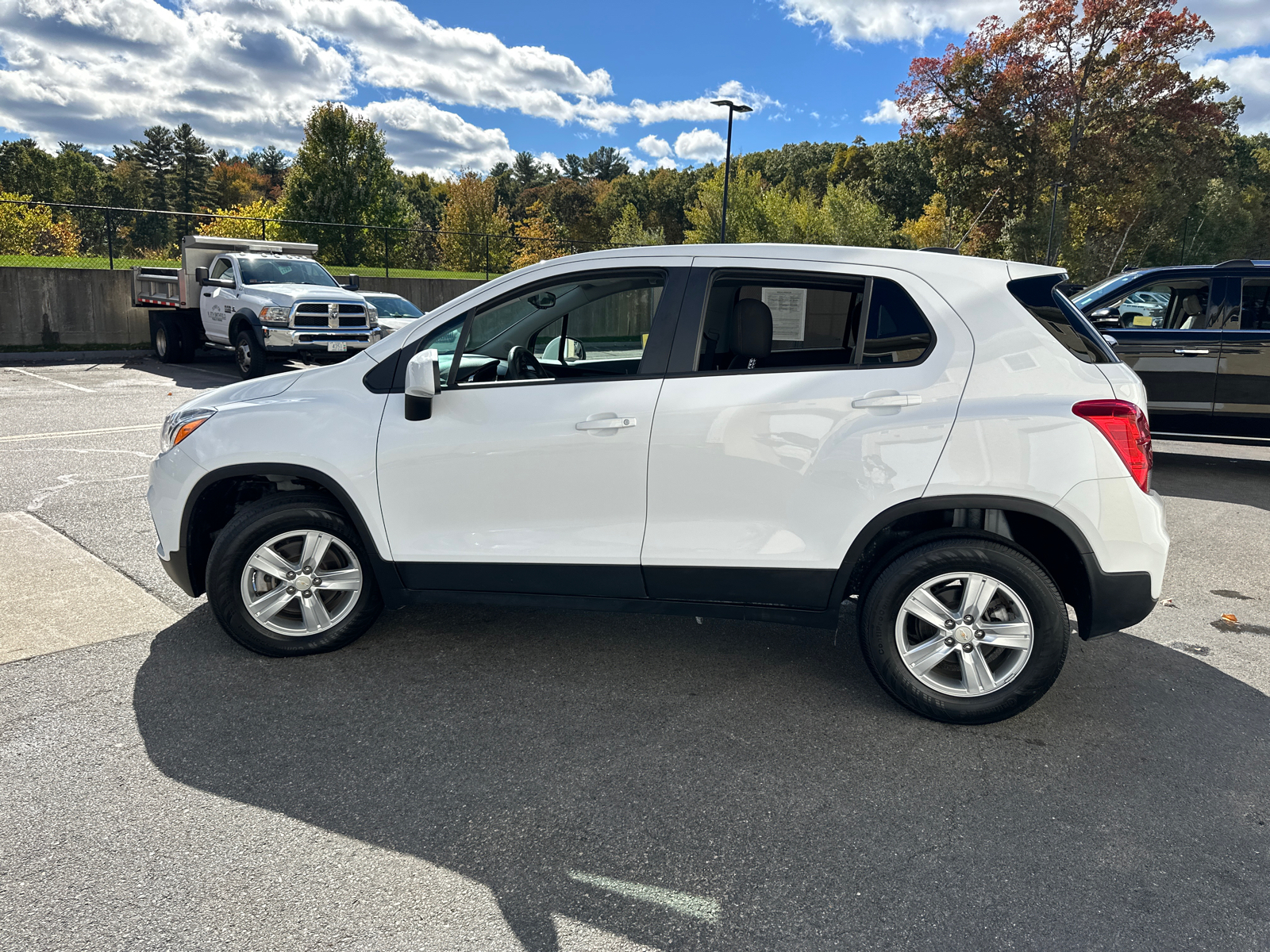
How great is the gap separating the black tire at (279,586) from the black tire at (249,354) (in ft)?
38.9

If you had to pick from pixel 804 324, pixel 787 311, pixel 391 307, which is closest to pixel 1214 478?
pixel 804 324

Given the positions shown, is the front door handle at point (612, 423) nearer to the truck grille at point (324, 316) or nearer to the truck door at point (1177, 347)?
the truck door at point (1177, 347)

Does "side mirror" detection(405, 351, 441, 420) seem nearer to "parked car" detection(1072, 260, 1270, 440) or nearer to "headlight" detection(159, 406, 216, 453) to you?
"headlight" detection(159, 406, 216, 453)

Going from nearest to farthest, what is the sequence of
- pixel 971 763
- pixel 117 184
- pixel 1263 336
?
pixel 971 763 → pixel 1263 336 → pixel 117 184

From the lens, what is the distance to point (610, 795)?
3.06 m

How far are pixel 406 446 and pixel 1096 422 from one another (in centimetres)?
275

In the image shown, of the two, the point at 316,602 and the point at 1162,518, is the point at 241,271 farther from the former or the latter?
the point at 1162,518

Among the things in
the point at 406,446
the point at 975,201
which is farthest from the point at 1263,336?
the point at 975,201

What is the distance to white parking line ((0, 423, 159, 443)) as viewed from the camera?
30.1ft

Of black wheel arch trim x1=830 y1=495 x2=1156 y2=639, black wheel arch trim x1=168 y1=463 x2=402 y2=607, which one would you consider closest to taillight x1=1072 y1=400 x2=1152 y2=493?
black wheel arch trim x1=830 y1=495 x2=1156 y2=639

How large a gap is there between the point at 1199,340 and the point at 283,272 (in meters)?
14.2

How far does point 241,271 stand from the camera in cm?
1595

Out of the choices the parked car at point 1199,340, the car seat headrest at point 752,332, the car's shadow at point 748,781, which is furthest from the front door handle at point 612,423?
the parked car at point 1199,340

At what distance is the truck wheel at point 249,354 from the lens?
1491cm
